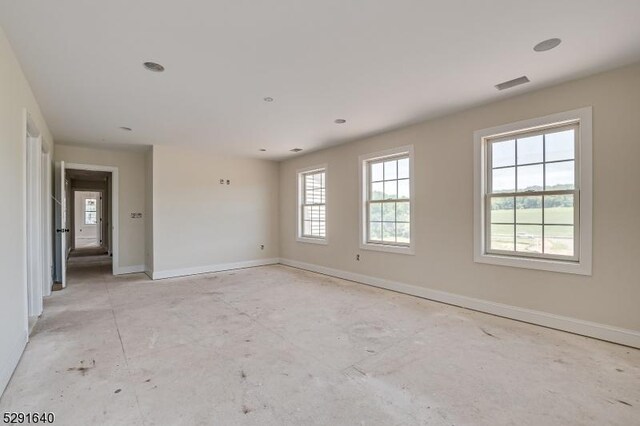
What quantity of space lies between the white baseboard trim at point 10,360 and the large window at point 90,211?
1339cm

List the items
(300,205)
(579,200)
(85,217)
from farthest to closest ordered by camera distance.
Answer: (85,217)
(300,205)
(579,200)

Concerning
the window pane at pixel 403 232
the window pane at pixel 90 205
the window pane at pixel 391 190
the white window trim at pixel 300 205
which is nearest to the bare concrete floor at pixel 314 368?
the window pane at pixel 403 232

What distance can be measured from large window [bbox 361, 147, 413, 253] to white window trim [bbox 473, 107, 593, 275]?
3.33 ft

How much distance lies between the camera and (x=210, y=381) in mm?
2264

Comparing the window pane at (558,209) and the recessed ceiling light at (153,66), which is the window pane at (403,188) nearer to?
the window pane at (558,209)

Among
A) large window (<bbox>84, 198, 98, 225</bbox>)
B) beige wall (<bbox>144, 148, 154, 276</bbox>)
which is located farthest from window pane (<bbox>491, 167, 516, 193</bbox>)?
large window (<bbox>84, 198, 98, 225</bbox>)

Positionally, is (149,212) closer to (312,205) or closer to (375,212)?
(312,205)

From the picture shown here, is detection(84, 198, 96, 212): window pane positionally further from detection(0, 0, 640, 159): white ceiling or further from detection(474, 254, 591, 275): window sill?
detection(474, 254, 591, 275): window sill

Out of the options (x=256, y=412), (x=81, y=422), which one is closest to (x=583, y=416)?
(x=256, y=412)

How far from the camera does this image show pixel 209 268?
6.46m

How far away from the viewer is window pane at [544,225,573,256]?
3240 millimetres

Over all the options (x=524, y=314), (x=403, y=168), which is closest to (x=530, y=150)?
(x=403, y=168)

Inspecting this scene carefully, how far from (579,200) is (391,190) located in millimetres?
2466

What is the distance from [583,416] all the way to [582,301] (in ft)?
5.38
